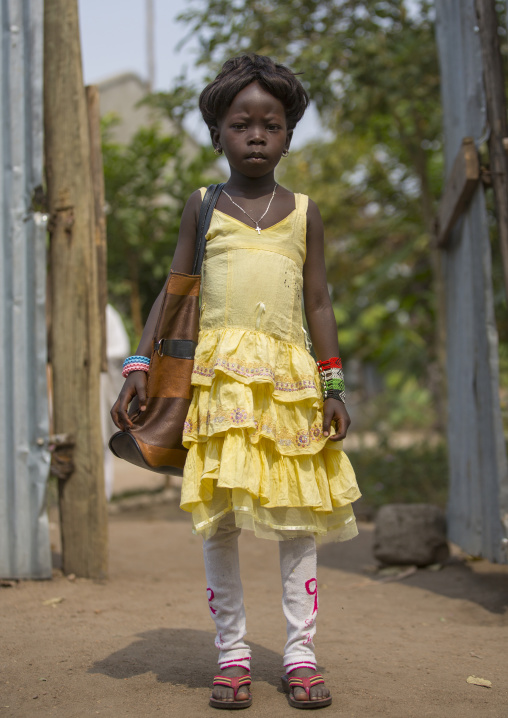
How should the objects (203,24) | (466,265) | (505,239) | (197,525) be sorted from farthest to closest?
(203,24) → (466,265) → (505,239) → (197,525)

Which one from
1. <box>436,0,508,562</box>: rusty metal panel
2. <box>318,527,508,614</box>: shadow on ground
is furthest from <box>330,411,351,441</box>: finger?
<box>318,527,508,614</box>: shadow on ground

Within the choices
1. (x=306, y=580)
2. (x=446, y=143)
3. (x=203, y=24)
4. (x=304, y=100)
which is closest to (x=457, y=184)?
(x=446, y=143)

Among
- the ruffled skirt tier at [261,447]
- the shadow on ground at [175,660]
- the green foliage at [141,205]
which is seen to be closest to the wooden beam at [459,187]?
the ruffled skirt tier at [261,447]

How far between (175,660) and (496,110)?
285cm

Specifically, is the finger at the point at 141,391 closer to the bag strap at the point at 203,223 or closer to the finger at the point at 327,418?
the bag strap at the point at 203,223

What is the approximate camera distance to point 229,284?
8.07ft

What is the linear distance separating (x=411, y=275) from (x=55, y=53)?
21.1 feet

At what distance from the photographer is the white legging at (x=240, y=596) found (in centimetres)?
237

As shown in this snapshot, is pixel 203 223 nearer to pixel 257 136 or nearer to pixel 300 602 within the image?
pixel 257 136

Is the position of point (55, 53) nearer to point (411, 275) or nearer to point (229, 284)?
point (229, 284)

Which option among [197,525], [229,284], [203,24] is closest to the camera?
[197,525]

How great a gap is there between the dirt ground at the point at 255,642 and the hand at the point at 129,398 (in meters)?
0.86

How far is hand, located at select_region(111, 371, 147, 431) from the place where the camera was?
240 cm

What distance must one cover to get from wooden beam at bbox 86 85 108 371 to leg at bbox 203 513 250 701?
1922mm
